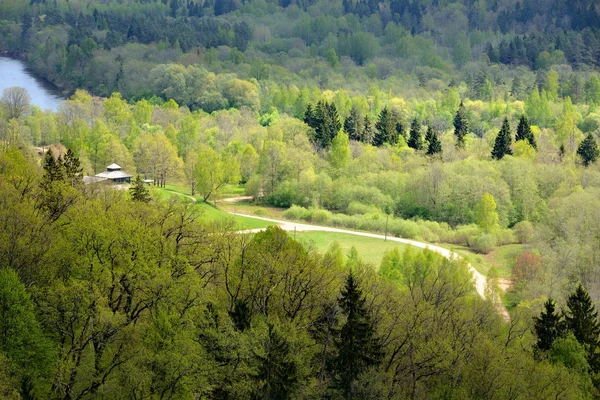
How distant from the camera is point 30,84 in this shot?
144750 mm

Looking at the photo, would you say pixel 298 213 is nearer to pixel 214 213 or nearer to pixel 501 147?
pixel 214 213

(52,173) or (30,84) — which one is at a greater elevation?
(30,84)

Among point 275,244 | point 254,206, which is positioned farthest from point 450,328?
point 254,206

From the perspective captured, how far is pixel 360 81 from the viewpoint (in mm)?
143250

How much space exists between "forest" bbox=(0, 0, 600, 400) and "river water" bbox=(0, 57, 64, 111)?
3.07 meters

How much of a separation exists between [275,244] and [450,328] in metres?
9.44

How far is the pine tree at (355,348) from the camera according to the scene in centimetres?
4000

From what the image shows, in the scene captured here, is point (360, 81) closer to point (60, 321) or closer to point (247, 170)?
point (247, 170)

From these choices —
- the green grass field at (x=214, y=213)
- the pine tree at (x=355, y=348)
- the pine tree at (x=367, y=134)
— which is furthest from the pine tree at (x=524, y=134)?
the pine tree at (x=355, y=348)

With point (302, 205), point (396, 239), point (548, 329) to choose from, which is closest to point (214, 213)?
point (302, 205)

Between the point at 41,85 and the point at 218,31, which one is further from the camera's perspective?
the point at 218,31

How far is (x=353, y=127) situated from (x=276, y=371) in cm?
6282

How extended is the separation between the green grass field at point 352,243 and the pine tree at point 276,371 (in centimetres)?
2445

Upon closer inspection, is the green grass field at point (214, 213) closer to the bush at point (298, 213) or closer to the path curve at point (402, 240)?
the path curve at point (402, 240)
